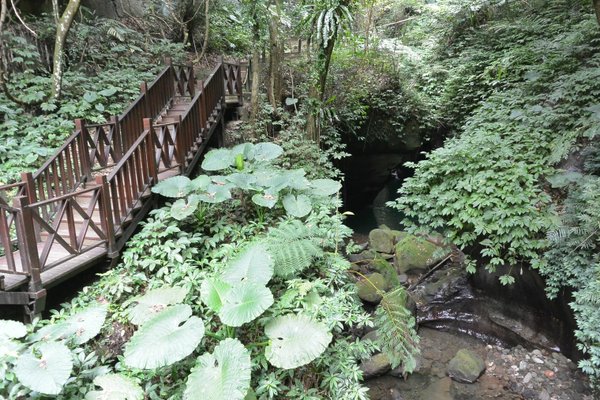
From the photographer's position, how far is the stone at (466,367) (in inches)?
213

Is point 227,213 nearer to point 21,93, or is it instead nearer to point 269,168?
point 269,168

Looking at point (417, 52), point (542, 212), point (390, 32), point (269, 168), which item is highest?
Result: point (390, 32)

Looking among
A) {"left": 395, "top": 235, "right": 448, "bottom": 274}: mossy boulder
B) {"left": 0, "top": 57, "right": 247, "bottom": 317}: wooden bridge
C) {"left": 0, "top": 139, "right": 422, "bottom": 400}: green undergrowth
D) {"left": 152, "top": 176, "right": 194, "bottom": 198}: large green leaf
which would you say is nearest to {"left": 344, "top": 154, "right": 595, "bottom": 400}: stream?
{"left": 395, "top": 235, "right": 448, "bottom": 274}: mossy boulder

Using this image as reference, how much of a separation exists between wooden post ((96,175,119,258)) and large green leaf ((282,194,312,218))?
202 cm

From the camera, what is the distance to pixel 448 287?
7004mm

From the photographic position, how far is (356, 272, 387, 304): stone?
6.64 metres

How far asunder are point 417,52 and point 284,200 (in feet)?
31.9

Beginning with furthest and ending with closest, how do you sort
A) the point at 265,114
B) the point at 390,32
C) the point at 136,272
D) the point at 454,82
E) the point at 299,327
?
1. the point at 390,32
2. the point at 454,82
3. the point at 265,114
4. the point at 136,272
5. the point at 299,327

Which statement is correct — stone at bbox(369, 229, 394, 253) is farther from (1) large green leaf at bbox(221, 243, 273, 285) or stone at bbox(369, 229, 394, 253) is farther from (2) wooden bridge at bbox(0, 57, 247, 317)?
(1) large green leaf at bbox(221, 243, 273, 285)

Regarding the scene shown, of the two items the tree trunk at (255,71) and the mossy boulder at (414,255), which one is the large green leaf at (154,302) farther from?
the mossy boulder at (414,255)

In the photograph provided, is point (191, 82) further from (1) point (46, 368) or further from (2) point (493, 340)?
(2) point (493, 340)

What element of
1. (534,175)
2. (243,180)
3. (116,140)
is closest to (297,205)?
(243,180)

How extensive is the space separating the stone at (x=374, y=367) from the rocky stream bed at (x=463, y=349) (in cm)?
1

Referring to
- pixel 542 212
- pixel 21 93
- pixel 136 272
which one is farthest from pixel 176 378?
pixel 21 93
